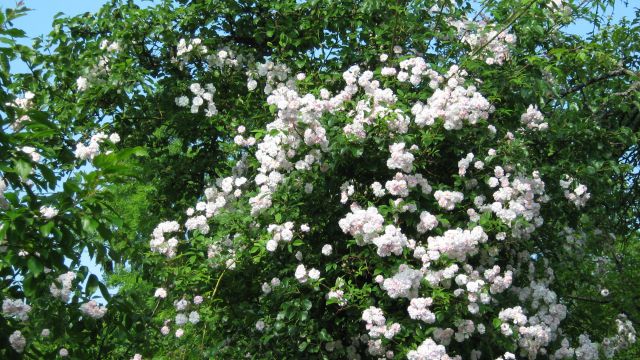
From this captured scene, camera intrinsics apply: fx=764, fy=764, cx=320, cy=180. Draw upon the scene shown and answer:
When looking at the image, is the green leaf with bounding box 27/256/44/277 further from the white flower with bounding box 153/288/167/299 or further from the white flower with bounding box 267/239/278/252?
the white flower with bounding box 153/288/167/299

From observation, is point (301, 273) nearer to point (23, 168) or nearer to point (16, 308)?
point (16, 308)

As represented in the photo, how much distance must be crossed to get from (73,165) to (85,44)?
46.9 inches

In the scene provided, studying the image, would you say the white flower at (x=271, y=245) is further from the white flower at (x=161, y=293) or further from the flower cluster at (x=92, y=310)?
the flower cluster at (x=92, y=310)

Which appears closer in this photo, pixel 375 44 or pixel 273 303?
pixel 273 303

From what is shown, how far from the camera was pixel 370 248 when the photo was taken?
→ 430 centimetres

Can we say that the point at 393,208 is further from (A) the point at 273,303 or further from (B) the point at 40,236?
(B) the point at 40,236

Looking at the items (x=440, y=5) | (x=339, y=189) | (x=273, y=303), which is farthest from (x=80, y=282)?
(x=440, y=5)

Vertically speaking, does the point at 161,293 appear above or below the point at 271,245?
below

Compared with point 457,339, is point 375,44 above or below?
above

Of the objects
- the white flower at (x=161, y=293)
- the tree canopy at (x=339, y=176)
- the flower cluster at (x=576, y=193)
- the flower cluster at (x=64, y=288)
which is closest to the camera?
the flower cluster at (x=64, y=288)

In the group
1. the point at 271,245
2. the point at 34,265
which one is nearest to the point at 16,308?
the point at 34,265

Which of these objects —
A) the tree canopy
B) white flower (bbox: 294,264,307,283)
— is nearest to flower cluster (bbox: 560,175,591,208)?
the tree canopy

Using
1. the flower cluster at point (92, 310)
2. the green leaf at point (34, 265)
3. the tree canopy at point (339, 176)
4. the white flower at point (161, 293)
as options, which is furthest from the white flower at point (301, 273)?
the green leaf at point (34, 265)

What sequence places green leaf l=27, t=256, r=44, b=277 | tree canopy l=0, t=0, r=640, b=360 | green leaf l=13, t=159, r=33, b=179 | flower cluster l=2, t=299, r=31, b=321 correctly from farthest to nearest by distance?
tree canopy l=0, t=0, r=640, b=360
flower cluster l=2, t=299, r=31, b=321
green leaf l=27, t=256, r=44, b=277
green leaf l=13, t=159, r=33, b=179
